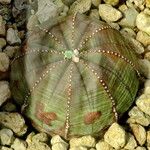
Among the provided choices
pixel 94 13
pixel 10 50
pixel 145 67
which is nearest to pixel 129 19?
pixel 94 13

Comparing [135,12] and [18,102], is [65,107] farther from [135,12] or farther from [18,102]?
[135,12]

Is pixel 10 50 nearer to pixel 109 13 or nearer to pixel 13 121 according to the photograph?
pixel 13 121

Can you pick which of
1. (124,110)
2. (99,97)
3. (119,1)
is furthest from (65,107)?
(119,1)

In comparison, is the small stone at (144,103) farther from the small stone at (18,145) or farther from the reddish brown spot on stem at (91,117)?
the small stone at (18,145)

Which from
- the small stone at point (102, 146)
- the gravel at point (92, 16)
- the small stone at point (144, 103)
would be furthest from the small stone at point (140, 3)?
the small stone at point (102, 146)

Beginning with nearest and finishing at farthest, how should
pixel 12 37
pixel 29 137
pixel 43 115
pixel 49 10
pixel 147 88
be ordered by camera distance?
pixel 43 115
pixel 29 137
pixel 147 88
pixel 12 37
pixel 49 10

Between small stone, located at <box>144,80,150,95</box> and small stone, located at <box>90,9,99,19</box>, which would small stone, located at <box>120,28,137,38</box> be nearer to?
small stone, located at <box>90,9,99,19</box>
